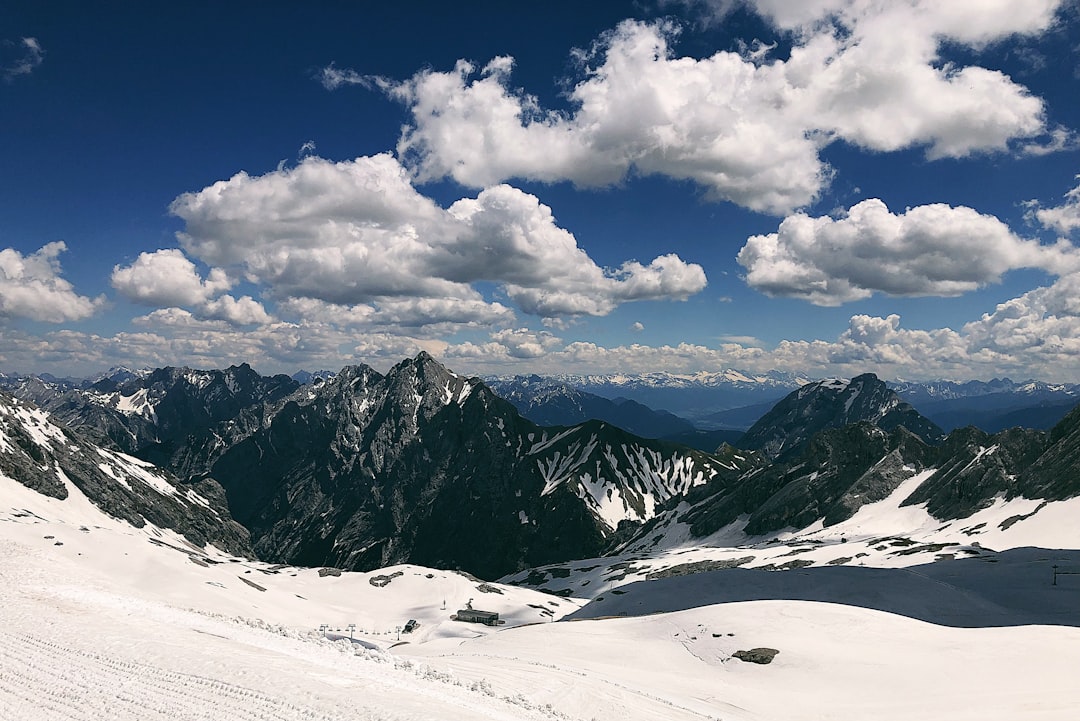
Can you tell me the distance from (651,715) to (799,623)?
2394 centimetres

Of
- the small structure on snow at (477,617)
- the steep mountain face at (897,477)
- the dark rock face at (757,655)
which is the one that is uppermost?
the steep mountain face at (897,477)

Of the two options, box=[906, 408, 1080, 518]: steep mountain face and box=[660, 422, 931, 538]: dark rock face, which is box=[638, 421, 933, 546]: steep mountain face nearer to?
box=[660, 422, 931, 538]: dark rock face

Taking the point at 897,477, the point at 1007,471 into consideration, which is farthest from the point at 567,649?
the point at 897,477

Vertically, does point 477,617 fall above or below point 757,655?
below

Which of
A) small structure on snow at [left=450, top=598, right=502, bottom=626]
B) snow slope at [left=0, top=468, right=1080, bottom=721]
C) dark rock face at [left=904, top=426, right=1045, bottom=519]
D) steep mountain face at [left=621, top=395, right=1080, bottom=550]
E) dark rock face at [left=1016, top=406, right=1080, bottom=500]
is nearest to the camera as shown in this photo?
snow slope at [left=0, top=468, right=1080, bottom=721]

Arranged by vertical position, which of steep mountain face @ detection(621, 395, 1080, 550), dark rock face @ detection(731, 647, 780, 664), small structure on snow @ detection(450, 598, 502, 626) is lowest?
small structure on snow @ detection(450, 598, 502, 626)

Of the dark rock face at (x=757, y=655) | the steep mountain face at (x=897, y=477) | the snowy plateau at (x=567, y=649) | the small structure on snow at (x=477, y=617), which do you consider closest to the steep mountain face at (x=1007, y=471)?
the steep mountain face at (x=897, y=477)

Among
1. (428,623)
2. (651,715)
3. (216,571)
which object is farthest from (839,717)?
(216,571)

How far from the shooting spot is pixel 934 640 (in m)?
37.0

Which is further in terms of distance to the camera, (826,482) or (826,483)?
(826,482)

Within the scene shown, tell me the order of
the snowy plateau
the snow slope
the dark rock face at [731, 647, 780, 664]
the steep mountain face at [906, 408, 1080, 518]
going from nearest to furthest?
1. the snow slope
2. the snowy plateau
3. the dark rock face at [731, 647, 780, 664]
4. the steep mountain face at [906, 408, 1080, 518]

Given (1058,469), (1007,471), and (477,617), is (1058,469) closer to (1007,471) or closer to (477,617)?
(1007,471)

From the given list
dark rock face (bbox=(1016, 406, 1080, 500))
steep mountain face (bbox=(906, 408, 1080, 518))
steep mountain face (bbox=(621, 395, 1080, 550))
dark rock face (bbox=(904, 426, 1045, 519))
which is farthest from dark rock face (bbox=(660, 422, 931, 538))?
dark rock face (bbox=(1016, 406, 1080, 500))

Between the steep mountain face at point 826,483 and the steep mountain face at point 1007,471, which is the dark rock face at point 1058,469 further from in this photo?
the steep mountain face at point 826,483
